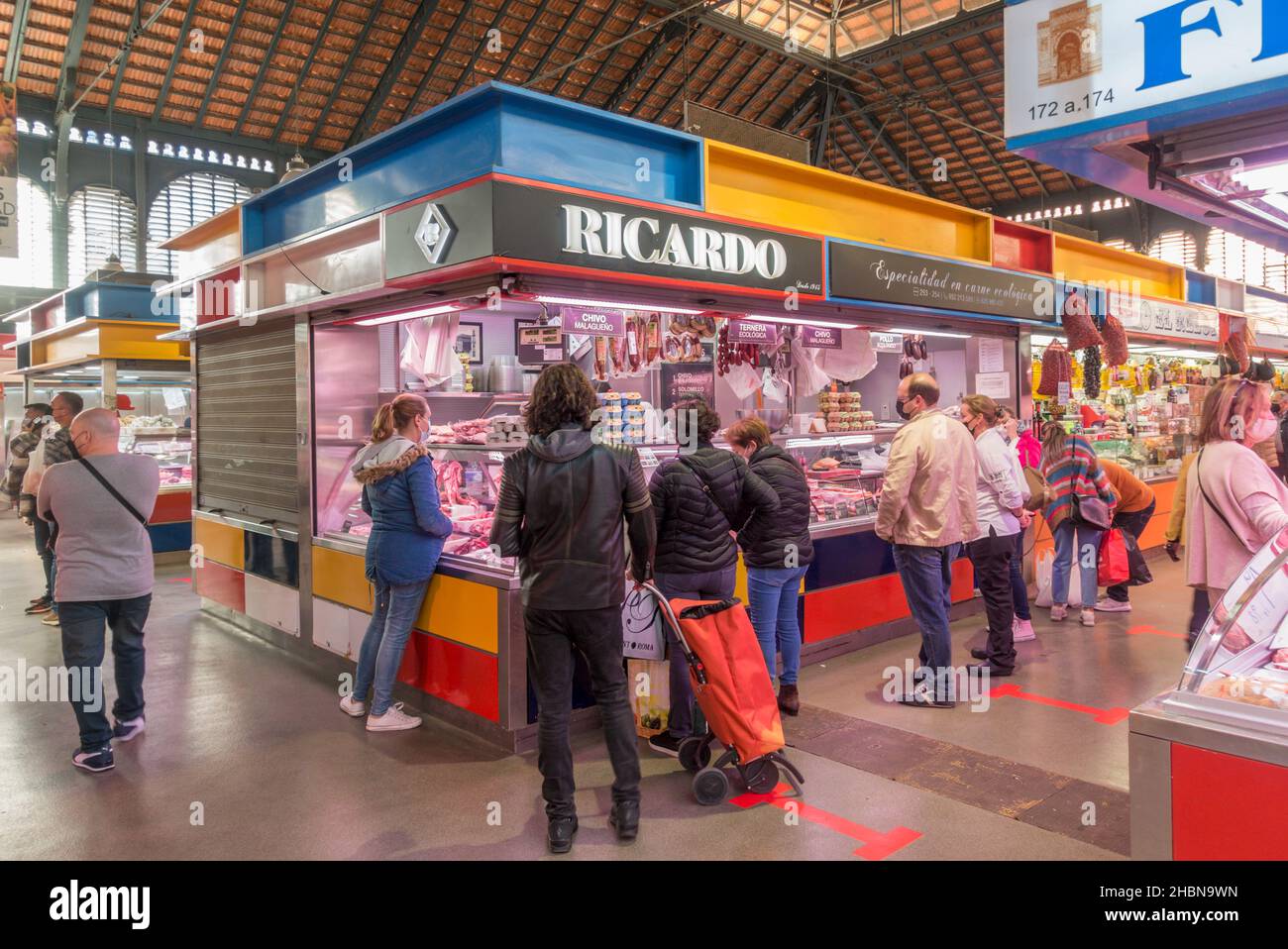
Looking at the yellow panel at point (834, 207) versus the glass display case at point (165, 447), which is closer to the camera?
the yellow panel at point (834, 207)

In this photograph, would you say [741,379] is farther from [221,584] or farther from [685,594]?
[221,584]

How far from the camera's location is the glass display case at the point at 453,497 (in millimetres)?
5441

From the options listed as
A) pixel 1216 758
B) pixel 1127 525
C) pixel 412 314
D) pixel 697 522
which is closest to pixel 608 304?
pixel 412 314

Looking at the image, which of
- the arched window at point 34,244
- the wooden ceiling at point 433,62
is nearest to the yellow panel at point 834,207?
the wooden ceiling at point 433,62

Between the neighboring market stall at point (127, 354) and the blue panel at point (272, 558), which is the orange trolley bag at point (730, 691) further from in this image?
the neighboring market stall at point (127, 354)

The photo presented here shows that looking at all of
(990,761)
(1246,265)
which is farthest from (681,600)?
(1246,265)

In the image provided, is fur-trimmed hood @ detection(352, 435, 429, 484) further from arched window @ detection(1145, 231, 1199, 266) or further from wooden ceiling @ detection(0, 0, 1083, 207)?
arched window @ detection(1145, 231, 1199, 266)

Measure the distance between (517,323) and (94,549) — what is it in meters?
3.71

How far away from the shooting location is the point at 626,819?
3.60m

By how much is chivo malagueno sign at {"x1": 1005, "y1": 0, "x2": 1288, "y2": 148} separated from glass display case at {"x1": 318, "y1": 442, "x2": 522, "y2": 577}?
10.9ft

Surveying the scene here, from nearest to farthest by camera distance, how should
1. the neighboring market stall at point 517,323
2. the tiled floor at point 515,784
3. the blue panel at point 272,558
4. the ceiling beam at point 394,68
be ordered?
1. the tiled floor at point 515,784
2. the neighboring market stall at point 517,323
3. the blue panel at point 272,558
4. the ceiling beam at point 394,68

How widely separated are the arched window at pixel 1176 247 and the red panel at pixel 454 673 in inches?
813

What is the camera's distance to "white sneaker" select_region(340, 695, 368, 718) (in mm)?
5203
